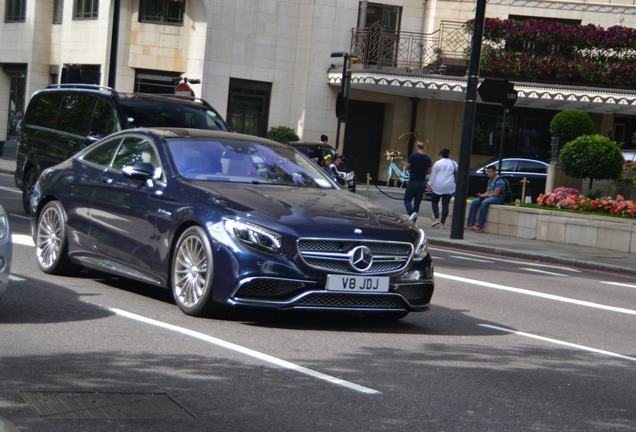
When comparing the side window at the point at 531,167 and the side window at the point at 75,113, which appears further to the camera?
the side window at the point at 531,167

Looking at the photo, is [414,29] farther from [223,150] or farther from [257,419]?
[257,419]

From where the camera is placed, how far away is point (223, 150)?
37.4 feet

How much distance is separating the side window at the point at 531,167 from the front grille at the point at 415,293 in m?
24.2

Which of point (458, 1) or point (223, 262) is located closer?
point (223, 262)

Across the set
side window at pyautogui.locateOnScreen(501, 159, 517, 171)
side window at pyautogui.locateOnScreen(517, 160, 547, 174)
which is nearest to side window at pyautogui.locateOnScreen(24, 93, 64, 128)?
side window at pyautogui.locateOnScreen(501, 159, 517, 171)

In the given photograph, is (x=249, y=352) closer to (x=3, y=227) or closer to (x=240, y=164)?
(x=3, y=227)

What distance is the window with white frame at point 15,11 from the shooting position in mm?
46781

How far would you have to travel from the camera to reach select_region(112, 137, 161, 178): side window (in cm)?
1142

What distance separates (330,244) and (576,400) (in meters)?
2.61

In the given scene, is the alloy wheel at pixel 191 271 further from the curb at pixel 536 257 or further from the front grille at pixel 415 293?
the curb at pixel 536 257

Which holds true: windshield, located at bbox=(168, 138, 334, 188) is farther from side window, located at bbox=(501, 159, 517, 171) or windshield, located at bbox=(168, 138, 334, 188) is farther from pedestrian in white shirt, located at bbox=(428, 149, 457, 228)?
side window, located at bbox=(501, 159, 517, 171)

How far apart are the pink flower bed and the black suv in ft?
30.6

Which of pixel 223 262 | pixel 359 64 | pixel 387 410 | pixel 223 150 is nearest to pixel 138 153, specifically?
pixel 223 150

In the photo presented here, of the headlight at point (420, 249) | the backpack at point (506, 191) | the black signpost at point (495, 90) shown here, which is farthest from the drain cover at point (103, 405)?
the backpack at point (506, 191)
